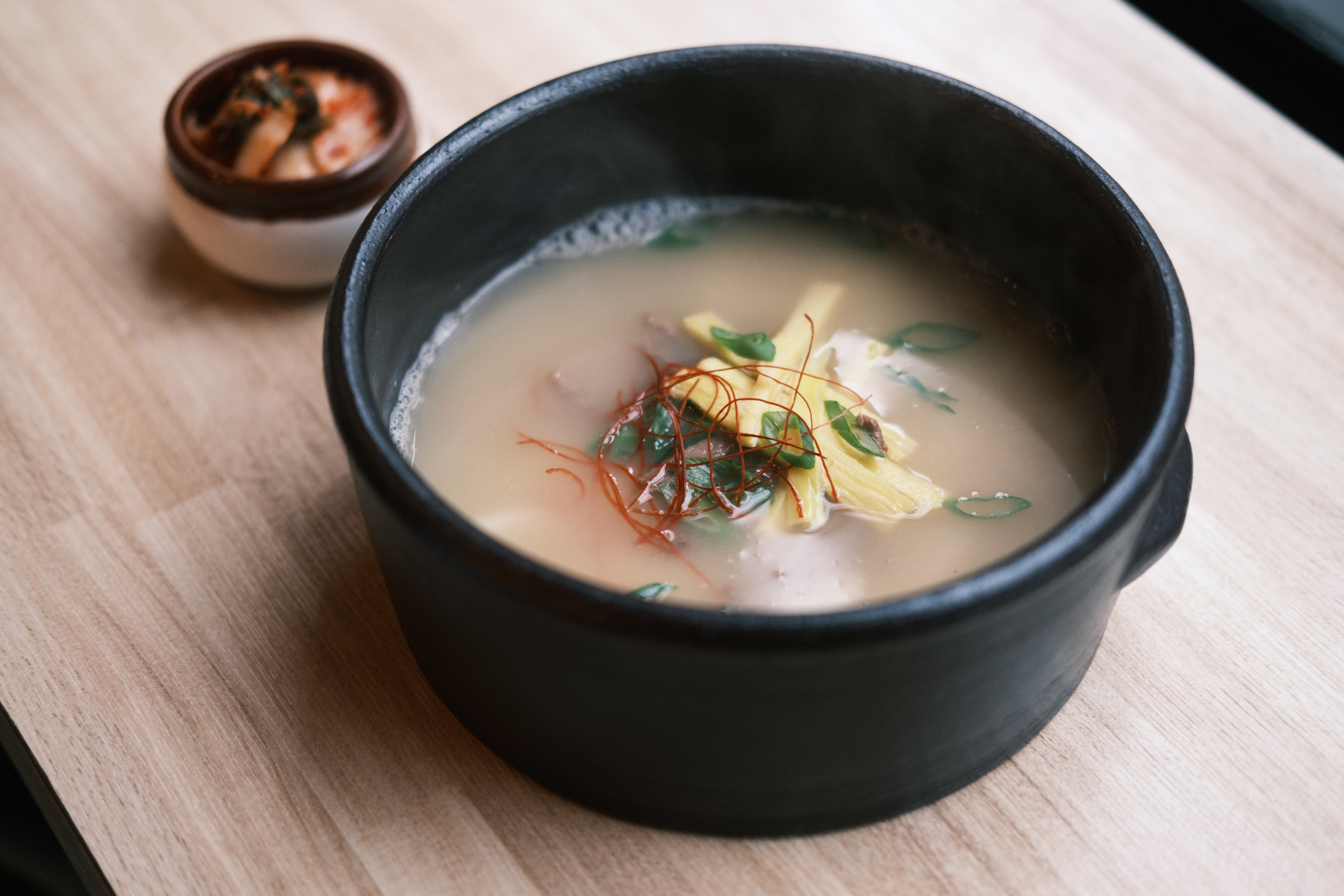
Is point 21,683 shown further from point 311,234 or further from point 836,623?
point 836,623

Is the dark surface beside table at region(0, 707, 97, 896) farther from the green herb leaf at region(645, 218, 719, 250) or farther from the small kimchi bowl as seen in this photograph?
the green herb leaf at region(645, 218, 719, 250)

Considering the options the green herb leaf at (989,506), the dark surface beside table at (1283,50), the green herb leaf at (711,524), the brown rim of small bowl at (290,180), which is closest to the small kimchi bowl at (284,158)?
the brown rim of small bowl at (290,180)

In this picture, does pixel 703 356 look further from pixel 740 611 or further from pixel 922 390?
pixel 740 611

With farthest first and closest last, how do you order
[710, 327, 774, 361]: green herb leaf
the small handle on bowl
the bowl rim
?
[710, 327, 774, 361]: green herb leaf → the small handle on bowl → the bowl rim

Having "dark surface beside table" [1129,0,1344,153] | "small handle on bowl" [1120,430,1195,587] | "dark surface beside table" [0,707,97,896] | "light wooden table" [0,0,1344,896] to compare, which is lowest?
"dark surface beside table" [0,707,97,896]

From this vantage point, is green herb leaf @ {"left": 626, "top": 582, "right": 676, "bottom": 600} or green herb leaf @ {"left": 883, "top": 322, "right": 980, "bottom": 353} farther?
green herb leaf @ {"left": 883, "top": 322, "right": 980, "bottom": 353}

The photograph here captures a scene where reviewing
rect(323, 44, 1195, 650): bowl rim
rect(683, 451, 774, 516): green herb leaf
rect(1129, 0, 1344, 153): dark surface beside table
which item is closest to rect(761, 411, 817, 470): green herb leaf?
rect(683, 451, 774, 516): green herb leaf

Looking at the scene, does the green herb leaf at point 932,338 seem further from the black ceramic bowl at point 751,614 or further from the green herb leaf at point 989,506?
the green herb leaf at point 989,506

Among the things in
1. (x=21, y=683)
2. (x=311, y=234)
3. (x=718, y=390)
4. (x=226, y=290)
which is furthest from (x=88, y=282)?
(x=718, y=390)
